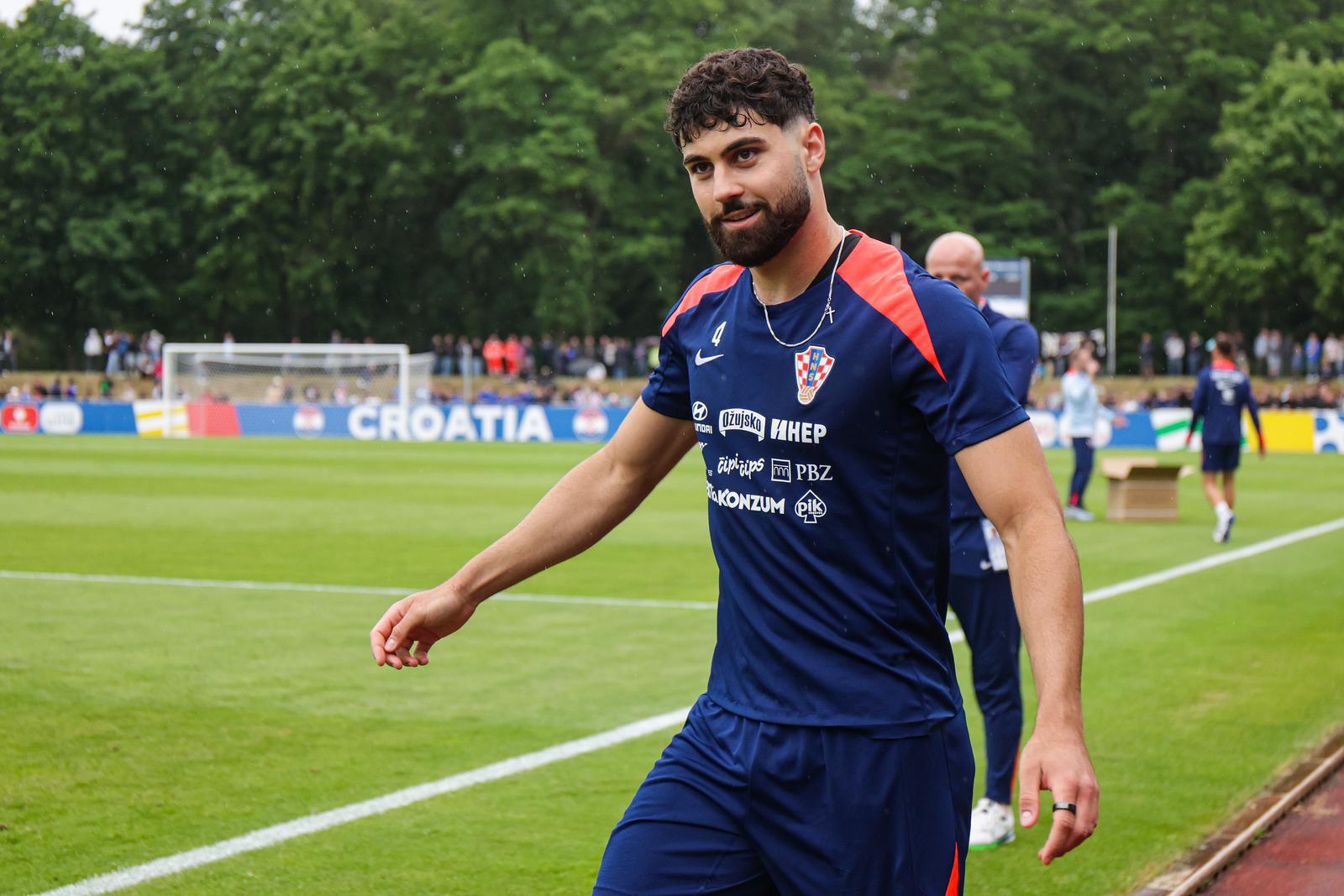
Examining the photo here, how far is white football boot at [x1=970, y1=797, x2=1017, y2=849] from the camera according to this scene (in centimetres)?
638

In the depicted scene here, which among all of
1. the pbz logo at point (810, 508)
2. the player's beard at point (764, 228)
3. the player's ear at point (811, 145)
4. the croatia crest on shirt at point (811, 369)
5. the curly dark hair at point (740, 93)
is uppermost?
the curly dark hair at point (740, 93)

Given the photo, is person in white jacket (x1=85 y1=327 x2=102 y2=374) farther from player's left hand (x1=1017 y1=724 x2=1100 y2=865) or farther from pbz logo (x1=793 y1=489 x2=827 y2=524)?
player's left hand (x1=1017 y1=724 x2=1100 y2=865)

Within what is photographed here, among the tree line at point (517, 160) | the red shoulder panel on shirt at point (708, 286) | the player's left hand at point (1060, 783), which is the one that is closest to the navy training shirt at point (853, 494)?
the red shoulder panel on shirt at point (708, 286)

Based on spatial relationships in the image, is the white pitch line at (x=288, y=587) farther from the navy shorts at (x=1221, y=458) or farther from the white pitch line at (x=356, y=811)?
the navy shorts at (x=1221, y=458)

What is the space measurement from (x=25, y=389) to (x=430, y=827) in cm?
5358

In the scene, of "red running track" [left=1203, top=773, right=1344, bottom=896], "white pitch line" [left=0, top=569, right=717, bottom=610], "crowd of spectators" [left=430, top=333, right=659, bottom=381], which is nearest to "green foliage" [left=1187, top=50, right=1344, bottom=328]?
Result: "crowd of spectators" [left=430, top=333, right=659, bottom=381]

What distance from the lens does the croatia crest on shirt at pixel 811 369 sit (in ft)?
10.6

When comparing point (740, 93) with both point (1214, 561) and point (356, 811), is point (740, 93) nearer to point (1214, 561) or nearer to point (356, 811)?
point (356, 811)

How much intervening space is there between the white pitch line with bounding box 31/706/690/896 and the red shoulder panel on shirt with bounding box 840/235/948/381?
3.49m

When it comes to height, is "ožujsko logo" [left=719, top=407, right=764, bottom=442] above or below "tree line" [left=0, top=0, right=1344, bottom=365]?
below

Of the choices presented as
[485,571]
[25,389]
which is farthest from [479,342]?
[485,571]

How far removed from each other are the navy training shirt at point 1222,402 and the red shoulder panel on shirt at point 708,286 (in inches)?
618

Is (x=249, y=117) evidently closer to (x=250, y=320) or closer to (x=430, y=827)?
(x=250, y=320)

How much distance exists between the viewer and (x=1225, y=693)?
9398 millimetres
